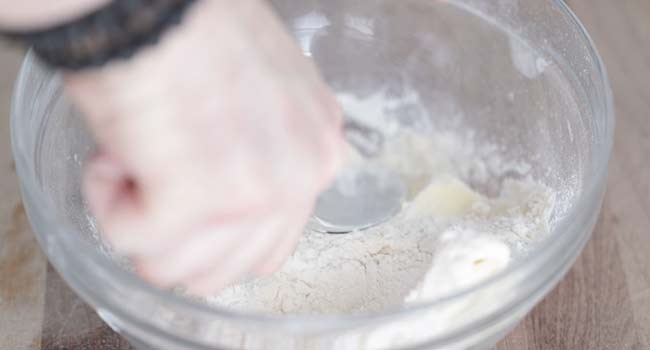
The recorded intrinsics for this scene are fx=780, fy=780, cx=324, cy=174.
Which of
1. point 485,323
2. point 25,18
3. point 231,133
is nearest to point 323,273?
point 485,323

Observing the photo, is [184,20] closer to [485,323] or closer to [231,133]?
[231,133]

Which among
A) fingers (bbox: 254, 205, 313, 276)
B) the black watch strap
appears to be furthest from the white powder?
the black watch strap

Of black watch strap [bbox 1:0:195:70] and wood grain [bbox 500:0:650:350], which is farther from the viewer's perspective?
wood grain [bbox 500:0:650:350]

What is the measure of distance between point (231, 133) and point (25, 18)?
14 centimetres

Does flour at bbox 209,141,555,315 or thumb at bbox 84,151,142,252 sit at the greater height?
thumb at bbox 84,151,142,252

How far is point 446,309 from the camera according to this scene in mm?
571

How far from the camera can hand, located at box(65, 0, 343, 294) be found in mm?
493

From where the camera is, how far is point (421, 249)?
833 mm

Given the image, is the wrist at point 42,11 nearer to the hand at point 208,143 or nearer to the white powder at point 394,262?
the hand at point 208,143

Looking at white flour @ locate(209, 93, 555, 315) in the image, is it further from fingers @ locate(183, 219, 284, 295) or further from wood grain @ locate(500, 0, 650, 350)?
fingers @ locate(183, 219, 284, 295)

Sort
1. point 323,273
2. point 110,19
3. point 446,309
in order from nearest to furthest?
1. point 110,19
2. point 446,309
3. point 323,273

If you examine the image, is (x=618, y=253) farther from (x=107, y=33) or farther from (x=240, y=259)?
(x=107, y=33)

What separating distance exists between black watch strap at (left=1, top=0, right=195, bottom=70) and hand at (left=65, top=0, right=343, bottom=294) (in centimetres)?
1

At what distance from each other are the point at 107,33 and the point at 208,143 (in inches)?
3.7
